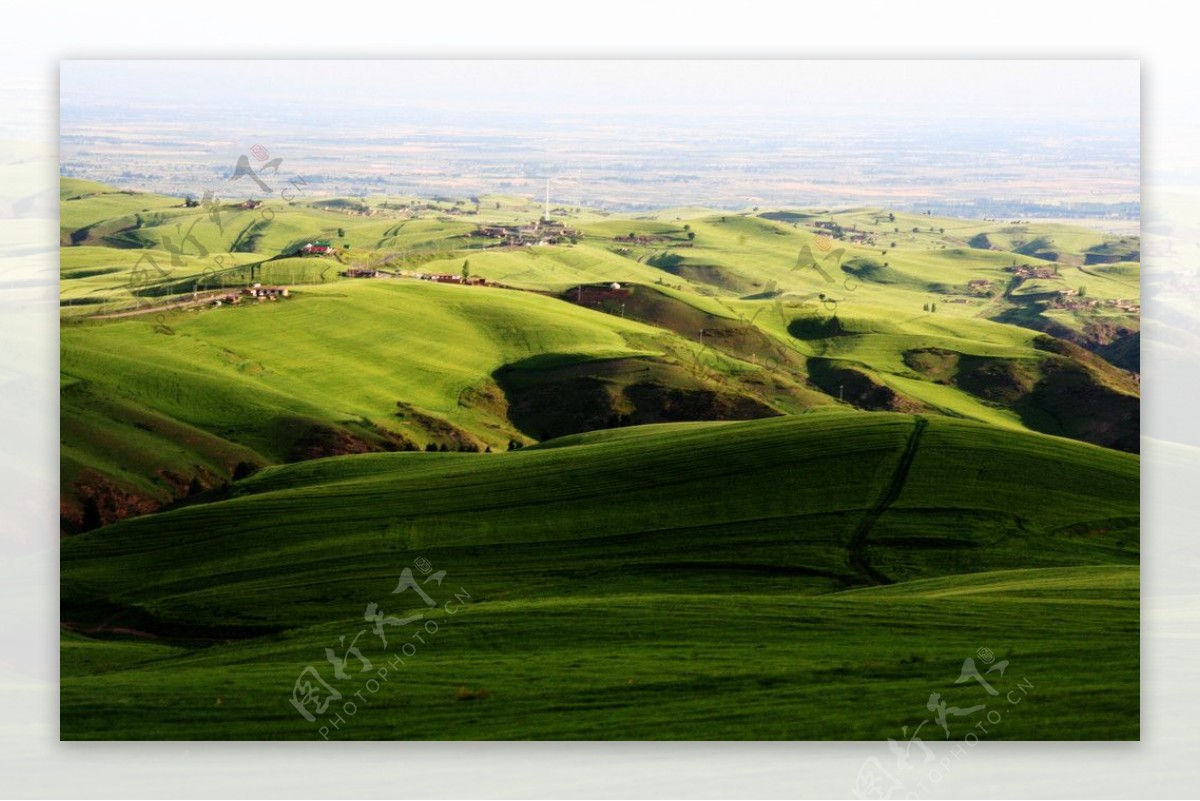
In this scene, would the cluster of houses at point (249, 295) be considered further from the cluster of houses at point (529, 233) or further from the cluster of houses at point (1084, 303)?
the cluster of houses at point (1084, 303)

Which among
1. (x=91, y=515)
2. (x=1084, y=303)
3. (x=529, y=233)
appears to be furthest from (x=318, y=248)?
(x=1084, y=303)

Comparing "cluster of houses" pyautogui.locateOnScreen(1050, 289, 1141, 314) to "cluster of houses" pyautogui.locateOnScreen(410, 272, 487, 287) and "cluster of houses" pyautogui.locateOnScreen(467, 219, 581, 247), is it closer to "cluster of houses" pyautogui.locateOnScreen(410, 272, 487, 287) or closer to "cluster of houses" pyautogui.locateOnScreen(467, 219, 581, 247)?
"cluster of houses" pyautogui.locateOnScreen(467, 219, 581, 247)

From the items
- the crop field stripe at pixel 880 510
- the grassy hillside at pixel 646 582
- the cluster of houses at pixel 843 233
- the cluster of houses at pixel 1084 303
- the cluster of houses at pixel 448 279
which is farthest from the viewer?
the cluster of houses at pixel 448 279

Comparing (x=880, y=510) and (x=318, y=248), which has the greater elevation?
(x=318, y=248)

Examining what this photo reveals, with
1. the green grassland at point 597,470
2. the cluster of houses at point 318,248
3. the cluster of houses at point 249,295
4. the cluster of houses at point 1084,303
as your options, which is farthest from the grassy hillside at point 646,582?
the cluster of houses at point 318,248

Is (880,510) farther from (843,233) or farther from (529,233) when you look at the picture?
(529,233)

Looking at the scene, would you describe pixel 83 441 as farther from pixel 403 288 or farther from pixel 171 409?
pixel 403 288

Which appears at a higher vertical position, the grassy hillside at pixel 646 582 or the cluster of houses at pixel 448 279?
the cluster of houses at pixel 448 279
